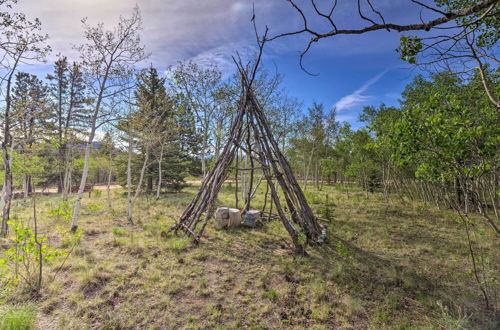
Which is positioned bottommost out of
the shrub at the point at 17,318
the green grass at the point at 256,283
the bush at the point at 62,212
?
the green grass at the point at 256,283

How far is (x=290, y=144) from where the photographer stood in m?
23.0

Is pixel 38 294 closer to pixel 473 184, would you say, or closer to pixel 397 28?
pixel 397 28

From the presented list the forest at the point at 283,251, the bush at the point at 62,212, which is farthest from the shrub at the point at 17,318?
the bush at the point at 62,212

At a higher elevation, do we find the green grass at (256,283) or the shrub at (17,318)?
the shrub at (17,318)

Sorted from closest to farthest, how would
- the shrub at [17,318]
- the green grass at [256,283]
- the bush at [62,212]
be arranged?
the shrub at [17,318]
the green grass at [256,283]
the bush at [62,212]

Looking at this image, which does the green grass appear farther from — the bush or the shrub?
the bush

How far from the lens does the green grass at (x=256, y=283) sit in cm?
341

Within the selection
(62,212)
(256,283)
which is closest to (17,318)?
(256,283)

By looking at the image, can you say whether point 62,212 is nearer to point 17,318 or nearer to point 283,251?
point 17,318

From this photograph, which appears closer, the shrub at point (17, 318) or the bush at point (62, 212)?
the shrub at point (17, 318)

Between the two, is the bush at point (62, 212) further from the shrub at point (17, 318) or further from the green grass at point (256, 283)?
the shrub at point (17, 318)

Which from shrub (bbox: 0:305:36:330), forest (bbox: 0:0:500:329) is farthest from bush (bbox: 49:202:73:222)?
shrub (bbox: 0:305:36:330)

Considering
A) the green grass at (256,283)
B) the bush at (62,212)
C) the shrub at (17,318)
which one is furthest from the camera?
the bush at (62,212)

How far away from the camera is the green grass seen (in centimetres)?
341
